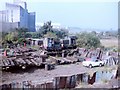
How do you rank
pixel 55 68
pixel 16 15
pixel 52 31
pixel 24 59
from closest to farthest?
pixel 16 15, pixel 55 68, pixel 24 59, pixel 52 31

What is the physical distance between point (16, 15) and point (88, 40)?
4.09ft

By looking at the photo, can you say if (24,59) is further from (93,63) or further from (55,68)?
(93,63)

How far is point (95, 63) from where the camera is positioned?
296 cm

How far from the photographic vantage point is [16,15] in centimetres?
263

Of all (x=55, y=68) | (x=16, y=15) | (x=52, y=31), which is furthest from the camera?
(x=52, y=31)

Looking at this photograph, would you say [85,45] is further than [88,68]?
Yes

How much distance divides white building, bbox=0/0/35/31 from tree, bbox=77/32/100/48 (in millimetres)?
826

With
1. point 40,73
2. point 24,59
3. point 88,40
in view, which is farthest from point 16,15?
point 88,40

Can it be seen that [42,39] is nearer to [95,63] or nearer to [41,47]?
[41,47]

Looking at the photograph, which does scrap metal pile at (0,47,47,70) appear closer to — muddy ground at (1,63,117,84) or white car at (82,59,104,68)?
muddy ground at (1,63,117,84)

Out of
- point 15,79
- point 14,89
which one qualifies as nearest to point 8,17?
point 15,79

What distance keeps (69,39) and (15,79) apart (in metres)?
1.19

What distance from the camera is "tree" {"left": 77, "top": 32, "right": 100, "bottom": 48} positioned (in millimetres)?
3093

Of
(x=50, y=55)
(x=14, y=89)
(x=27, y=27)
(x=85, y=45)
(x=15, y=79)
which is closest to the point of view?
(x=14, y=89)
